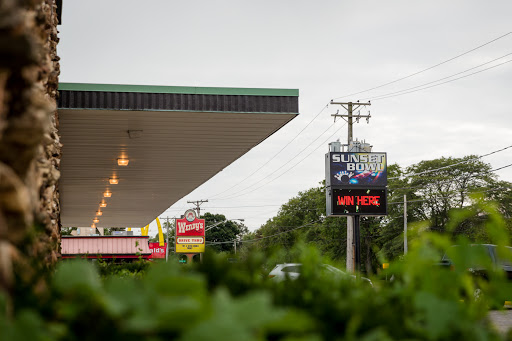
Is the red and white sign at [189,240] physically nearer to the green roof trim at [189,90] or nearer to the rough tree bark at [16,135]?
the green roof trim at [189,90]

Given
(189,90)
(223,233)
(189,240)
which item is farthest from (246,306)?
(223,233)

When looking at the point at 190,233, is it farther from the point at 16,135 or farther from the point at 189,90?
the point at 16,135

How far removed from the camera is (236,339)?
2.41 ft

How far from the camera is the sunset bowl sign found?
23766mm

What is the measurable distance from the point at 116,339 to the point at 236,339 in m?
0.22

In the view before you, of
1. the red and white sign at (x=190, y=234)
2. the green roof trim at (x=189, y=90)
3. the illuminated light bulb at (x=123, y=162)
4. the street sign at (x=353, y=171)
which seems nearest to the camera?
the green roof trim at (x=189, y=90)

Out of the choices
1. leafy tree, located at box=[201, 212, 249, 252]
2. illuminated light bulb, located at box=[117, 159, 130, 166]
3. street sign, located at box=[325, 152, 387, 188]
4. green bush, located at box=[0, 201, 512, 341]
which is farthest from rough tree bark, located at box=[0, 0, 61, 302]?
leafy tree, located at box=[201, 212, 249, 252]

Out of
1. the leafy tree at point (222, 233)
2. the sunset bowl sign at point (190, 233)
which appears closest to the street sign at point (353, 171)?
the sunset bowl sign at point (190, 233)

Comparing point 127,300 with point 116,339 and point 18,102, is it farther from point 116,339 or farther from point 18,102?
point 18,102

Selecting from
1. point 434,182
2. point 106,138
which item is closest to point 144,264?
point 106,138

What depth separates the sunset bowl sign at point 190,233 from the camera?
78.0 ft

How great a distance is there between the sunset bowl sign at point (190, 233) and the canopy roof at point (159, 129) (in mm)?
7938

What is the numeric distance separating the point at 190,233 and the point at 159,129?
15.1 metres

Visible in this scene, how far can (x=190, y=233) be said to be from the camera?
24.1 m
